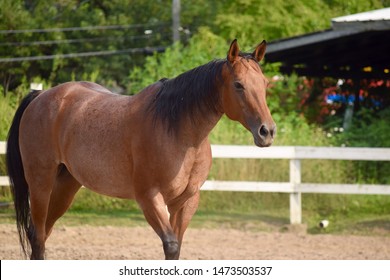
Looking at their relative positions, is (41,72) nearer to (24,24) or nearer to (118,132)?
(24,24)

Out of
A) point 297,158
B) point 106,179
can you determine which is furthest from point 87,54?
point 106,179

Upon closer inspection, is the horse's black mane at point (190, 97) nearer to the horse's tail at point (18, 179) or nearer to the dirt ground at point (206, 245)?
the horse's tail at point (18, 179)

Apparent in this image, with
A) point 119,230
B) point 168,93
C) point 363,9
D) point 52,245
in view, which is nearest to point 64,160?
point 168,93

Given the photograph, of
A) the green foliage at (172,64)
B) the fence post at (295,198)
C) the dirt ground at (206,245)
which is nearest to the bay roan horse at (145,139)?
the dirt ground at (206,245)

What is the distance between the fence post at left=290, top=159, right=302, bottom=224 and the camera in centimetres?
1188

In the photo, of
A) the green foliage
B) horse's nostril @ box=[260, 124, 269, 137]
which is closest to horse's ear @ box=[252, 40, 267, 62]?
horse's nostril @ box=[260, 124, 269, 137]

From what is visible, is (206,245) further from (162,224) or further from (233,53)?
(233,53)

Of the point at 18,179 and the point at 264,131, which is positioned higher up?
the point at 264,131

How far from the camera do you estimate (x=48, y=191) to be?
7145 mm

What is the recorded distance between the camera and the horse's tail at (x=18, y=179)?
7512 mm

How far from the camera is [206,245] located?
1011 cm

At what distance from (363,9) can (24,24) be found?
1398 cm

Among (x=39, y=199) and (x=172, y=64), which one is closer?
(x=39, y=199)

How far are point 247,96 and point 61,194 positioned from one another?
7.32 feet
